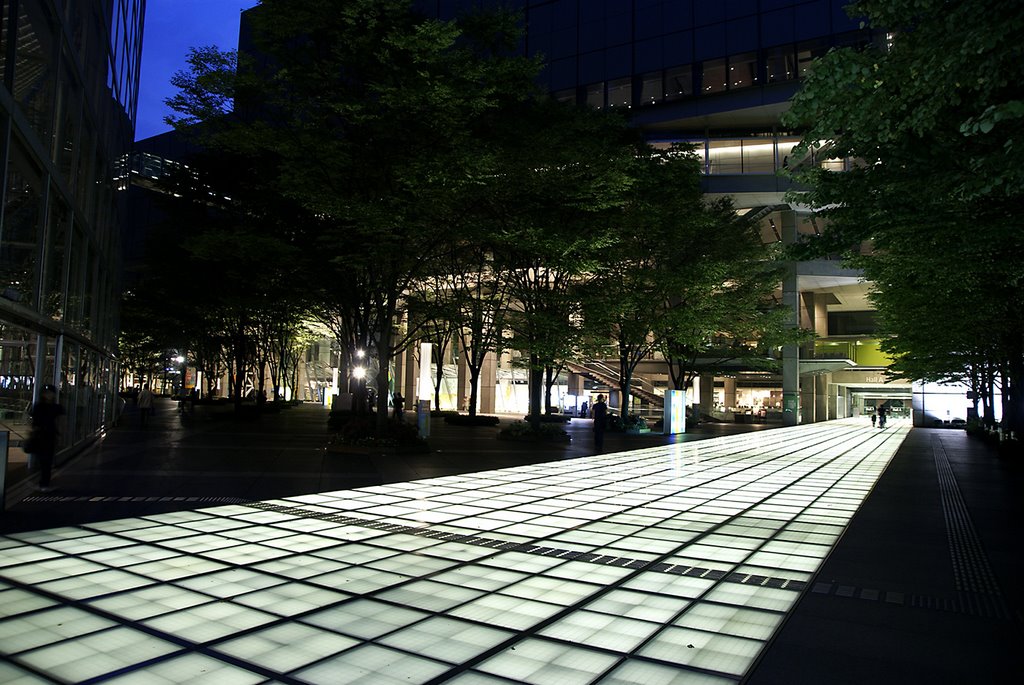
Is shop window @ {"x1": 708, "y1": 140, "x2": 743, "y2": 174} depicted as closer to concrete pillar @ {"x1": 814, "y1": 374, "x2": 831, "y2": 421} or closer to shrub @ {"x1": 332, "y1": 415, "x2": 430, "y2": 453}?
concrete pillar @ {"x1": 814, "y1": 374, "x2": 831, "y2": 421}

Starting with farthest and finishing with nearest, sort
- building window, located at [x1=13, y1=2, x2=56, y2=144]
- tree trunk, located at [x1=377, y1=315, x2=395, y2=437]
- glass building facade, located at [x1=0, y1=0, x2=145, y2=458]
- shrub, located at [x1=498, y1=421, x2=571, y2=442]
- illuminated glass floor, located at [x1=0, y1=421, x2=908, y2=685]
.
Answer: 1. shrub, located at [x1=498, y1=421, x2=571, y2=442]
2. tree trunk, located at [x1=377, y1=315, x2=395, y2=437]
3. glass building facade, located at [x1=0, y1=0, x2=145, y2=458]
4. building window, located at [x1=13, y1=2, x2=56, y2=144]
5. illuminated glass floor, located at [x1=0, y1=421, x2=908, y2=685]

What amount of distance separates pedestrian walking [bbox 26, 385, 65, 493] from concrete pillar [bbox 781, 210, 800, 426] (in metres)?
43.7

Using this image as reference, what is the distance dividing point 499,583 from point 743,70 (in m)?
43.6

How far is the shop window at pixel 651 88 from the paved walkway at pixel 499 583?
3774 centimetres

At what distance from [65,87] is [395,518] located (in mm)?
9999

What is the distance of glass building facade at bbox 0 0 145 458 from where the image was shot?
9.45m

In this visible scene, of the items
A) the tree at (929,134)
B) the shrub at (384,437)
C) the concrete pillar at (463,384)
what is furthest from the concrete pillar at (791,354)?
the shrub at (384,437)

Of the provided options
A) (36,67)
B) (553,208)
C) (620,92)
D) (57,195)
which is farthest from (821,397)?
(36,67)

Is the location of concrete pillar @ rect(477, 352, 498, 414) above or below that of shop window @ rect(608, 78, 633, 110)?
below

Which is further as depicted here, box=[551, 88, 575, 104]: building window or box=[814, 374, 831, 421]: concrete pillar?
box=[814, 374, 831, 421]: concrete pillar

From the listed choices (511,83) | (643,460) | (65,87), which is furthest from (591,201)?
(65,87)

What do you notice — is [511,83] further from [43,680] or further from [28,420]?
[43,680]

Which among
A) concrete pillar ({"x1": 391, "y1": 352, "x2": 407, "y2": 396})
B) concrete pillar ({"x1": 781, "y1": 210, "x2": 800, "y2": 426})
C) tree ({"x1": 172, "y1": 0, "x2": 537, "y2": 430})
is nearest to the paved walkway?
tree ({"x1": 172, "y1": 0, "x2": 537, "y2": 430})

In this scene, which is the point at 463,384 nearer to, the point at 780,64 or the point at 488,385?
the point at 488,385
